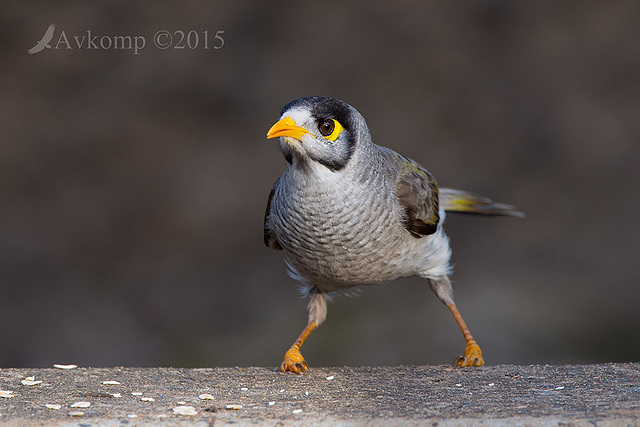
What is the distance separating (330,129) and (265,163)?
14.4 feet

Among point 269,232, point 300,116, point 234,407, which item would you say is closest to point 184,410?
point 234,407

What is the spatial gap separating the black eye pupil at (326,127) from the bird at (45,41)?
4.55 metres

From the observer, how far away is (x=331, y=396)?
3.04m

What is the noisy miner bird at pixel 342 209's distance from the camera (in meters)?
3.63

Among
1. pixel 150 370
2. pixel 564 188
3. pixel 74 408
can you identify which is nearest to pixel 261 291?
pixel 564 188

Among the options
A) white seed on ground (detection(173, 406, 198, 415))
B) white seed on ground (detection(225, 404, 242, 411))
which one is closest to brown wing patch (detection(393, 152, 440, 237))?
white seed on ground (detection(225, 404, 242, 411))

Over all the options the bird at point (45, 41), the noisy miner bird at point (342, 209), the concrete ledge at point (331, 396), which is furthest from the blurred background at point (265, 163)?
the concrete ledge at point (331, 396)

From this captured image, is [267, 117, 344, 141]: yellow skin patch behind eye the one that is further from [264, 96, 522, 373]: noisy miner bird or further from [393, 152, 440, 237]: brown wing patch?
[393, 152, 440, 237]: brown wing patch

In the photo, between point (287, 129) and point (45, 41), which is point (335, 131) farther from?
point (45, 41)

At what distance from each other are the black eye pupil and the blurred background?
13.4ft

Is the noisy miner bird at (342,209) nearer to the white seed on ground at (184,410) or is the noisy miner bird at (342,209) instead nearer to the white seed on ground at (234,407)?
the white seed on ground at (234,407)

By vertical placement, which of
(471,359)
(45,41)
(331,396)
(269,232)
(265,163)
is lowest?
(471,359)

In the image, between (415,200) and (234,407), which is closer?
(234,407)

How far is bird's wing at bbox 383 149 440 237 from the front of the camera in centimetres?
411
